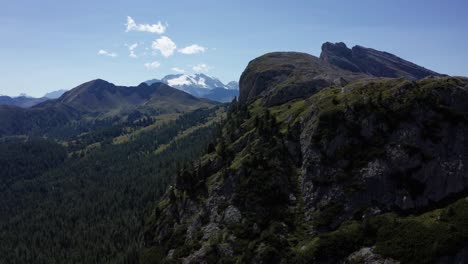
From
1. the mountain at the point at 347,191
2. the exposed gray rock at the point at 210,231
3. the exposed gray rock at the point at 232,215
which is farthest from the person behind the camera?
the exposed gray rock at the point at 210,231

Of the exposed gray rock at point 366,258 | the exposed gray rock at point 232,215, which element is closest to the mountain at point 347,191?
the exposed gray rock at point 366,258

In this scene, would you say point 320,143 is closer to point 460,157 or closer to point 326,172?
point 326,172

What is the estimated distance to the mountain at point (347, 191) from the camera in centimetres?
7781

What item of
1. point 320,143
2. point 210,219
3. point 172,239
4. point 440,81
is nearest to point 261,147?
point 320,143

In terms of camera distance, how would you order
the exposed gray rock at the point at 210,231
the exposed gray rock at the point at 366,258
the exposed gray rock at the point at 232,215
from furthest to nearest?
the exposed gray rock at the point at 210,231, the exposed gray rock at the point at 232,215, the exposed gray rock at the point at 366,258

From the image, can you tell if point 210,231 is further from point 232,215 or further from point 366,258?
point 366,258

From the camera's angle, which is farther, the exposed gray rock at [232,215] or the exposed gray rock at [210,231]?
the exposed gray rock at [210,231]

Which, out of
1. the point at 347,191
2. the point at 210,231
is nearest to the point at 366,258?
the point at 347,191

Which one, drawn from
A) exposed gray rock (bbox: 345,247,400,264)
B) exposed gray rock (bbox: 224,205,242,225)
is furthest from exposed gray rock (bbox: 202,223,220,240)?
exposed gray rock (bbox: 345,247,400,264)


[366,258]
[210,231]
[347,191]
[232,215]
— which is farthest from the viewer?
[210,231]

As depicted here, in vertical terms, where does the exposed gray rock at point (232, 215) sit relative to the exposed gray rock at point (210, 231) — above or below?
above

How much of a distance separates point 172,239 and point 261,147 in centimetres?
4365

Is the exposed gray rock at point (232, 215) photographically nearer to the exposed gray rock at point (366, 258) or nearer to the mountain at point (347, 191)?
the mountain at point (347, 191)

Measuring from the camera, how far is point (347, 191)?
92000mm
